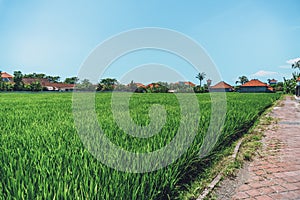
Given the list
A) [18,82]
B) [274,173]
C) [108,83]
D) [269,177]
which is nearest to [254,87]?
[108,83]

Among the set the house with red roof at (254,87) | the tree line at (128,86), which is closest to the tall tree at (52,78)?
the tree line at (128,86)

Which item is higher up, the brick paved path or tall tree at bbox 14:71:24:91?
tall tree at bbox 14:71:24:91

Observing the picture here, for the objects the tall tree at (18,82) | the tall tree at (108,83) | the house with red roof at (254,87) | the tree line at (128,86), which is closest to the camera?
the tree line at (128,86)

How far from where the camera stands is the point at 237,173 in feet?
9.76

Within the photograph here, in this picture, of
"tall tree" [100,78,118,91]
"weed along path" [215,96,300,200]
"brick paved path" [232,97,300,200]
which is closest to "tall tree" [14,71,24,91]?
"tall tree" [100,78,118,91]

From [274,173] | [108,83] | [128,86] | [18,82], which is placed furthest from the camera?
[108,83]

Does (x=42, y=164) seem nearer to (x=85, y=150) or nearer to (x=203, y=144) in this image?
(x=85, y=150)

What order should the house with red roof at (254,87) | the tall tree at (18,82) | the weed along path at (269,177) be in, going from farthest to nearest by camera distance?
the house with red roof at (254,87) < the tall tree at (18,82) < the weed along path at (269,177)

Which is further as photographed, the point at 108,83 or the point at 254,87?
the point at 254,87

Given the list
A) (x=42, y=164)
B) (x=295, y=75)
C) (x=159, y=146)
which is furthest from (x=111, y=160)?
(x=295, y=75)

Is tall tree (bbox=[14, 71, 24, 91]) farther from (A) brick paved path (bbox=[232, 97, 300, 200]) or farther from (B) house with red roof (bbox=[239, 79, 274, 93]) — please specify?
(B) house with red roof (bbox=[239, 79, 274, 93])

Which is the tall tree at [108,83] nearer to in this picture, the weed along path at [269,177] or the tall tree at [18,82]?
the tall tree at [18,82]

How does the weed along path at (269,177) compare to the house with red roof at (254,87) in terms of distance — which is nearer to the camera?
the weed along path at (269,177)

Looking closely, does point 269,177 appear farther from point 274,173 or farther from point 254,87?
point 254,87
